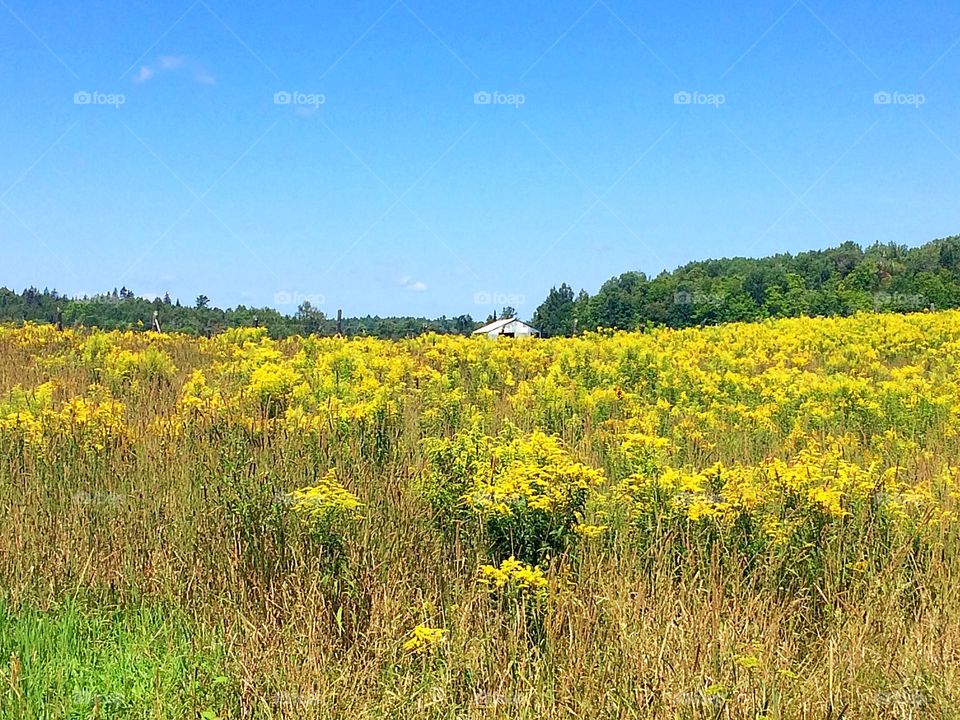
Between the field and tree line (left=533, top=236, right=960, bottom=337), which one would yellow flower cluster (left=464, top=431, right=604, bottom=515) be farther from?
tree line (left=533, top=236, right=960, bottom=337)

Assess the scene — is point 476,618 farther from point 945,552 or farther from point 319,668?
point 945,552

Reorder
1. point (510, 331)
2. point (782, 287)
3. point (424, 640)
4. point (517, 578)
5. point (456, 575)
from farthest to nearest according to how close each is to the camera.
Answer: point (782, 287), point (510, 331), point (456, 575), point (517, 578), point (424, 640)

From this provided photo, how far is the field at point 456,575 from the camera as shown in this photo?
3.08 meters

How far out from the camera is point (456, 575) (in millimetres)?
3881

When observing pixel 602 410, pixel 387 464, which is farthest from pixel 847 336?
pixel 387 464

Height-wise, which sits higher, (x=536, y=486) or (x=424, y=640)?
(x=536, y=486)

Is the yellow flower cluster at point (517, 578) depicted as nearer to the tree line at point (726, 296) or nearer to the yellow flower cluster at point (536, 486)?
the yellow flower cluster at point (536, 486)

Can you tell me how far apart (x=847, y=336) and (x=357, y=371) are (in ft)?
38.4

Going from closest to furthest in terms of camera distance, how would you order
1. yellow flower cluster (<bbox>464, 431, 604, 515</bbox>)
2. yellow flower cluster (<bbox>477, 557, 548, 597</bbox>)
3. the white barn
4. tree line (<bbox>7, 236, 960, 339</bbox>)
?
1. yellow flower cluster (<bbox>477, 557, 548, 597</bbox>)
2. yellow flower cluster (<bbox>464, 431, 604, 515</bbox>)
3. the white barn
4. tree line (<bbox>7, 236, 960, 339</bbox>)

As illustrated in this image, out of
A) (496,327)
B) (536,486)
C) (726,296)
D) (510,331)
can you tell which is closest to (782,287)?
(726,296)

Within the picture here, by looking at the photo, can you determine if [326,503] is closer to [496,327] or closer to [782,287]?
[496,327]

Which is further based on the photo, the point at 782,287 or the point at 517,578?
the point at 782,287

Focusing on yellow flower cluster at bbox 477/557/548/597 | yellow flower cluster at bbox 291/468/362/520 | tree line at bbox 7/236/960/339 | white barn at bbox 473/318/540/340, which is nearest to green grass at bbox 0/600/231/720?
yellow flower cluster at bbox 291/468/362/520

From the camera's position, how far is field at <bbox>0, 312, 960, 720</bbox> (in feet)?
10.1
